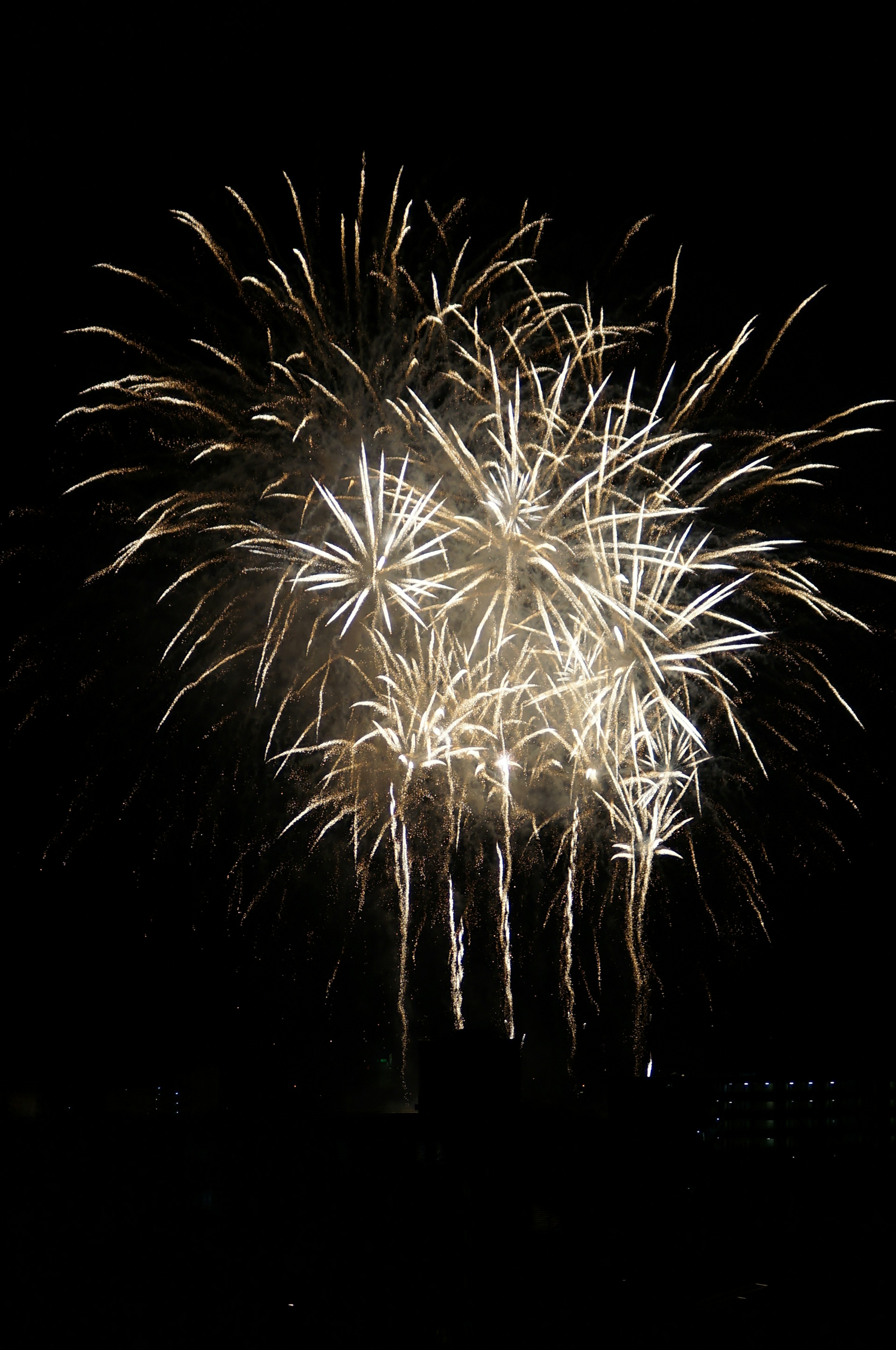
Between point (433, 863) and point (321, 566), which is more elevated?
point (321, 566)

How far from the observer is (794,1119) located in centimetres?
2941

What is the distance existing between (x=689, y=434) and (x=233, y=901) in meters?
25.2

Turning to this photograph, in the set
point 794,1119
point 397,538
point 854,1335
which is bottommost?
point 854,1335

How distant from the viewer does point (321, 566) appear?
56.2 ft

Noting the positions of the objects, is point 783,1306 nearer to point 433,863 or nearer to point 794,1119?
point 433,863

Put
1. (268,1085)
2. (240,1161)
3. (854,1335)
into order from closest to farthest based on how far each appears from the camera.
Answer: (854,1335) < (240,1161) < (268,1085)

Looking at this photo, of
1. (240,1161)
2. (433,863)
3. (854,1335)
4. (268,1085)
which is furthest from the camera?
(268,1085)

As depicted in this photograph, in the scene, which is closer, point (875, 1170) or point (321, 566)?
point (875, 1170)

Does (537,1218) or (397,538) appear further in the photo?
(397,538)

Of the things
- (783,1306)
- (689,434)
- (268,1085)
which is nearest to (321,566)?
(689,434)

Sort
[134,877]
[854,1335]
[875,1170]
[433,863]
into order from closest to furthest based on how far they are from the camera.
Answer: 1. [854,1335]
2. [875,1170]
3. [433,863]
4. [134,877]

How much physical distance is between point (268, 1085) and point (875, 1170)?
25.1 meters

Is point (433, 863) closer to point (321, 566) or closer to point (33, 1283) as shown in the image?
point (321, 566)

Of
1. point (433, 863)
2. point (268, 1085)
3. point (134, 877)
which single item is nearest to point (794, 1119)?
point (433, 863)
